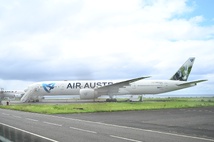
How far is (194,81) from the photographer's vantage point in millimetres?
53844

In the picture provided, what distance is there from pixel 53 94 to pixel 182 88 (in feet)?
81.4

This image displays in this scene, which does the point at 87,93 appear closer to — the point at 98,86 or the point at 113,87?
the point at 98,86

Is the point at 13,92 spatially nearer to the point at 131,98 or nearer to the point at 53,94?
the point at 53,94

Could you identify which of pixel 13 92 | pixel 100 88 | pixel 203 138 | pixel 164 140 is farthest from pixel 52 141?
pixel 13 92

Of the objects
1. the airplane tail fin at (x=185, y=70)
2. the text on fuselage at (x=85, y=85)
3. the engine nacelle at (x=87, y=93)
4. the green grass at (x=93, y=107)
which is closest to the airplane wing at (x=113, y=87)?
the engine nacelle at (x=87, y=93)

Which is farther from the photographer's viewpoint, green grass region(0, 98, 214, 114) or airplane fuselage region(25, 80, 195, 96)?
airplane fuselage region(25, 80, 195, 96)

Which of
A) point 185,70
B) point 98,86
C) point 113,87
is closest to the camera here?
point 113,87

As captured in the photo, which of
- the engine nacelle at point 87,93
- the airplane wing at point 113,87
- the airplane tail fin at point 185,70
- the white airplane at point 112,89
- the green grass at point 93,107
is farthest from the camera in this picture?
the airplane tail fin at point 185,70

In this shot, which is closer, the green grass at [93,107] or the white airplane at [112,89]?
the green grass at [93,107]

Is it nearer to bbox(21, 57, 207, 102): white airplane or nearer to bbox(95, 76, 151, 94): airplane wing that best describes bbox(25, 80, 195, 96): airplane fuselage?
bbox(21, 57, 207, 102): white airplane

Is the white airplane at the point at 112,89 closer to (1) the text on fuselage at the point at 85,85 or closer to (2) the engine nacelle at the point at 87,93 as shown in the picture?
(1) the text on fuselage at the point at 85,85

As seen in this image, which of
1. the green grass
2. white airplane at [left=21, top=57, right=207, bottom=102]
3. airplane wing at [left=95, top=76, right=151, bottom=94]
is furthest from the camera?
white airplane at [left=21, top=57, right=207, bottom=102]

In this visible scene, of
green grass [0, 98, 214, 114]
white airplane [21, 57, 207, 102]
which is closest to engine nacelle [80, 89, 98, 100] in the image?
white airplane [21, 57, 207, 102]

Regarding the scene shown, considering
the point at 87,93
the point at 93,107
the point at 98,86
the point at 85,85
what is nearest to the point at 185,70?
the point at 98,86
